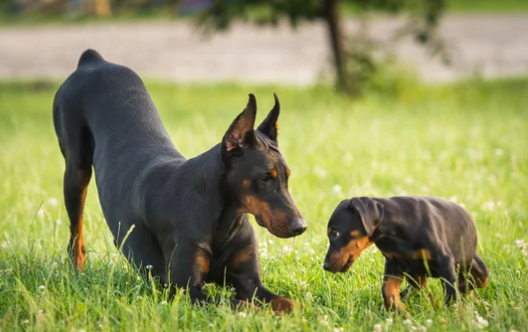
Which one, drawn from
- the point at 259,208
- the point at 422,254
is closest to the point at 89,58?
the point at 259,208

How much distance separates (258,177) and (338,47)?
7834 mm

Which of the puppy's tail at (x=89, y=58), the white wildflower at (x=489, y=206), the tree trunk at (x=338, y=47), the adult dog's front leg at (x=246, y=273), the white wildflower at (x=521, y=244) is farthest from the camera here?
the tree trunk at (x=338, y=47)

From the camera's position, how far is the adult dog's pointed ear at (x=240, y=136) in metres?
3.74

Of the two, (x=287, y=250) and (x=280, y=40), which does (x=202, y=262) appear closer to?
(x=287, y=250)

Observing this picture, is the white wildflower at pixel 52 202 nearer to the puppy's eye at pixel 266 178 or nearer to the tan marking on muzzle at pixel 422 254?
the puppy's eye at pixel 266 178

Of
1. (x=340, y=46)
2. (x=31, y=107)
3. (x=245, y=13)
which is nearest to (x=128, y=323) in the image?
(x=245, y=13)

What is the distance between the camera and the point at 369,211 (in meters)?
3.69

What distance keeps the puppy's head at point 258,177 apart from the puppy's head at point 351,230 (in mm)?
196

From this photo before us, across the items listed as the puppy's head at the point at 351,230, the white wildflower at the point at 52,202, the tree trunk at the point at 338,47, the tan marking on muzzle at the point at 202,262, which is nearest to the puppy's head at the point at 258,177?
the puppy's head at the point at 351,230

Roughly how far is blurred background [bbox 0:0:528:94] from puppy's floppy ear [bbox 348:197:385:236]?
6.47 meters

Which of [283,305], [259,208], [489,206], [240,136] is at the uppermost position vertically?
[240,136]

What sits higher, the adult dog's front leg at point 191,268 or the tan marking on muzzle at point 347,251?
the tan marking on muzzle at point 347,251

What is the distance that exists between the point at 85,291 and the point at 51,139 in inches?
237

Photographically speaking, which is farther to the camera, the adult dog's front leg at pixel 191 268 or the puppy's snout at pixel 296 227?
the adult dog's front leg at pixel 191 268
